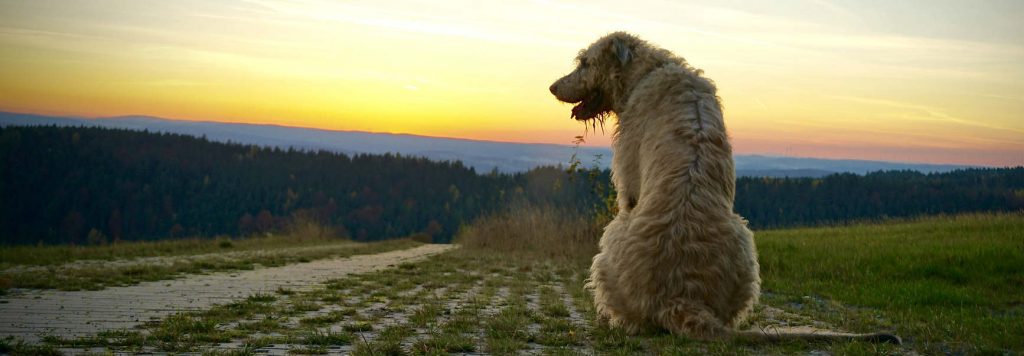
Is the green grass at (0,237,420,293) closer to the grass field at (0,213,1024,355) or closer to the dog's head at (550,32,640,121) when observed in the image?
the grass field at (0,213,1024,355)

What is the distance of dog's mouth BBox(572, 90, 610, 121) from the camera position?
672cm

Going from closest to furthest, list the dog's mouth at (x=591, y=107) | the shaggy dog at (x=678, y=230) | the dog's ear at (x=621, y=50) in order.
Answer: the shaggy dog at (x=678, y=230) < the dog's ear at (x=621, y=50) < the dog's mouth at (x=591, y=107)

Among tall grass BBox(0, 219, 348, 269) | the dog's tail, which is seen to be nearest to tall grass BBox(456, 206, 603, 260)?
tall grass BBox(0, 219, 348, 269)

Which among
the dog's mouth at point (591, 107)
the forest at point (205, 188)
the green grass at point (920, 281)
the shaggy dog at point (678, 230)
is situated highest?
the dog's mouth at point (591, 107)

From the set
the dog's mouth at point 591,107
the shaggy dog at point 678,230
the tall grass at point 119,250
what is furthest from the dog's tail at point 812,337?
the tall grass at point 119,250

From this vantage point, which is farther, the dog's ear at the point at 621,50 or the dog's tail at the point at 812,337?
the dog's ear at the point at 621,50

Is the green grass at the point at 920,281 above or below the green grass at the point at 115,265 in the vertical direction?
above

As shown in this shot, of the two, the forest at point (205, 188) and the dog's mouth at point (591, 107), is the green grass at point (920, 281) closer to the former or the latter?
the dog's mouth at point (591, 107)

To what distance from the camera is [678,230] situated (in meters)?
4.88

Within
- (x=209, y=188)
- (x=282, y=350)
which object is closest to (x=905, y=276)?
(x=282, y=350)

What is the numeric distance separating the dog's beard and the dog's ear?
1.45 ft

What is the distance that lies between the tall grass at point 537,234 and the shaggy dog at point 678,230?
10848mm

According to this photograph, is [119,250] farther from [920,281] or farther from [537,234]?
[920,281]

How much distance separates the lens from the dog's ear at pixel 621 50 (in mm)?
6316
